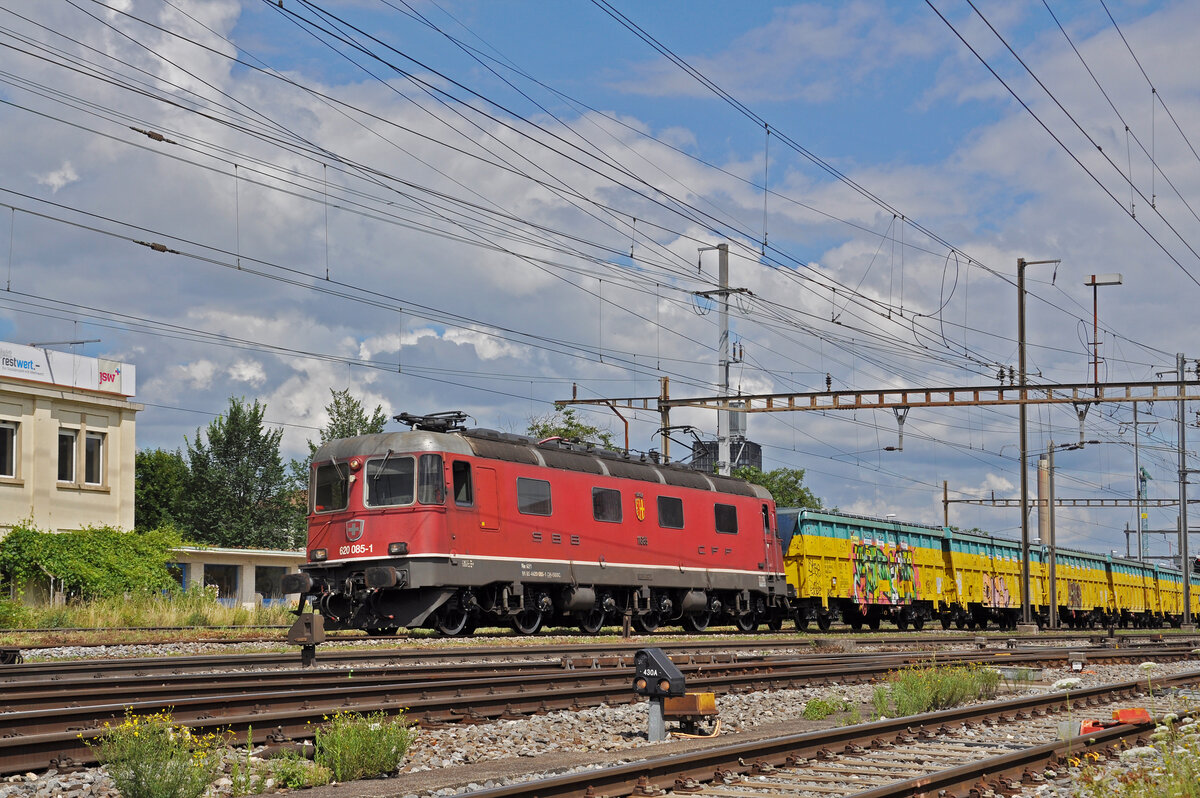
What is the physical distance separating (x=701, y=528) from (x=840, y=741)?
61.2 feet

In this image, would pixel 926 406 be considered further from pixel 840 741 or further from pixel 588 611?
pixel 840 741

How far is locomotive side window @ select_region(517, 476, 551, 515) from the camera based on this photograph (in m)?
23.6

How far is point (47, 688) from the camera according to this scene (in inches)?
462

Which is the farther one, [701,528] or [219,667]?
[701,528]

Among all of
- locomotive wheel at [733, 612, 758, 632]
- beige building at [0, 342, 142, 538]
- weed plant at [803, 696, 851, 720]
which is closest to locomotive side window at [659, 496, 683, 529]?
locomotive wheel at [733, 612, 758, 632]

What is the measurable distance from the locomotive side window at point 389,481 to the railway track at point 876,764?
477 inches

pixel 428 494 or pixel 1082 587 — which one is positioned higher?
pixel 428 494

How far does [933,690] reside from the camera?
13.1 meters

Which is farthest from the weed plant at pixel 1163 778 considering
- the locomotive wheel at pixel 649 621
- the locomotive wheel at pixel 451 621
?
the locomotive wheel at pixel 649 621

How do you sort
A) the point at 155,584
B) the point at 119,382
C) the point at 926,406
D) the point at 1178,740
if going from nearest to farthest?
the point at 1178,740 → the point at 926,406 → the point at 155,584 → the point at 119,382

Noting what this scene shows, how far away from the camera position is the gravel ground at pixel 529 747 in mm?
8188

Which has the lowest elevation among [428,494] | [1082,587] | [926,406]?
[1082,587]

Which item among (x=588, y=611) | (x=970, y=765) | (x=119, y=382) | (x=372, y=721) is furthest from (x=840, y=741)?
(x=119, y=382)

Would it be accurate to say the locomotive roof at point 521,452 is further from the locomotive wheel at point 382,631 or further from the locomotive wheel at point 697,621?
the locomotive wheel at point 382,631
